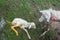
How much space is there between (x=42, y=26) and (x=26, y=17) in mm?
403

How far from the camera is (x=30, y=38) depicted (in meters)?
5.40

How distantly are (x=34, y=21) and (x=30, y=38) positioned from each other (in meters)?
0.56

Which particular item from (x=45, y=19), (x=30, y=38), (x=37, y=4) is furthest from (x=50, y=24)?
(x=37, y=4)

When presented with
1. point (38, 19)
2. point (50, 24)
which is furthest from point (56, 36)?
point (38, 19)

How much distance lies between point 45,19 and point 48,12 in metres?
0.18

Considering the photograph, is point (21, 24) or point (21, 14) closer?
point (21, 24)

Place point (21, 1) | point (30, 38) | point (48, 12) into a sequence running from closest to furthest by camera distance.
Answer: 1. point (30, 38)
2. point (48, 12)
3. point (21, 1)

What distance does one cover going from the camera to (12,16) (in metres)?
5.66

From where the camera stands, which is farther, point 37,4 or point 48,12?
point 37,4

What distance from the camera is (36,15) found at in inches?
238

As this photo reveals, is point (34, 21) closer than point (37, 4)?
Yes

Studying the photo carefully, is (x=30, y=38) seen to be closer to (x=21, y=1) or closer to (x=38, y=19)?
(x=38, y=19)

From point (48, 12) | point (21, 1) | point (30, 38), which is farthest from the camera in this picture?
point (21, 1)

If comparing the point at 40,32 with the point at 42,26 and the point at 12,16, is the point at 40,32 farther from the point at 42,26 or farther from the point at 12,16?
the point at 12,16
